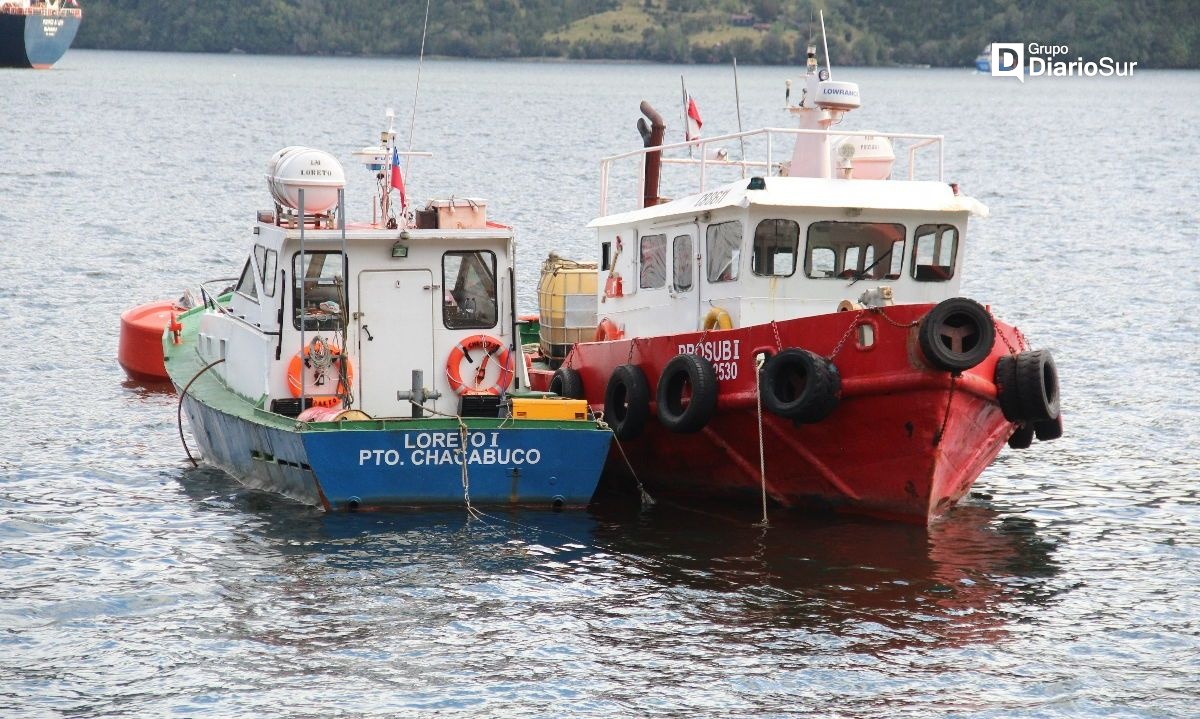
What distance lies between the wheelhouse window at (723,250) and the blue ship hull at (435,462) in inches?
99.1

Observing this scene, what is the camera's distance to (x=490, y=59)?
7726 inches

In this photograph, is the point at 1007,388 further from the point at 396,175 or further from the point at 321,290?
the point at 321,290

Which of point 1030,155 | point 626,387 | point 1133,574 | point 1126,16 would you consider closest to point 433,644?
point 626,387

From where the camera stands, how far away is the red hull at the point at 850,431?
15508mm

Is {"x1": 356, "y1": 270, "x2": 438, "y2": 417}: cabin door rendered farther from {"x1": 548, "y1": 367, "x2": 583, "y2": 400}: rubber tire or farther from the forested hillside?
the forested hillside

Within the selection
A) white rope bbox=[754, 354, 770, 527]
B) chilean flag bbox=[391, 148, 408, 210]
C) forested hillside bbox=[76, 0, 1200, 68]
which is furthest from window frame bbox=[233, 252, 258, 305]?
forested hillside bbox=[76, 0, 1200, 68]

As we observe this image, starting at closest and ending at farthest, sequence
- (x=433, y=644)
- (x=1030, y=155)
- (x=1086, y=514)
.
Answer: (x=433, y=644) → (x=1086, y=514) → (x=1030, y=155)

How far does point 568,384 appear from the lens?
1925 centimetres

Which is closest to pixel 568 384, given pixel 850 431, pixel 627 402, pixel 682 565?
pixel 627 402

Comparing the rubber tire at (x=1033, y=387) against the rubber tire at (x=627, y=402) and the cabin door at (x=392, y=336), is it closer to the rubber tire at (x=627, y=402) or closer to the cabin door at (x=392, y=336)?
the rubber tire at (x=627, y=402)

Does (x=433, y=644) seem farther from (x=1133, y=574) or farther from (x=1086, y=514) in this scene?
(x=1086, y=514)

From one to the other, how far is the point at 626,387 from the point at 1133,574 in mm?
5501

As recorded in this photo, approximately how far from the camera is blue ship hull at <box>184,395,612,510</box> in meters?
15.9

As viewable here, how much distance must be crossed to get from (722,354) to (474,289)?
2.85 m
